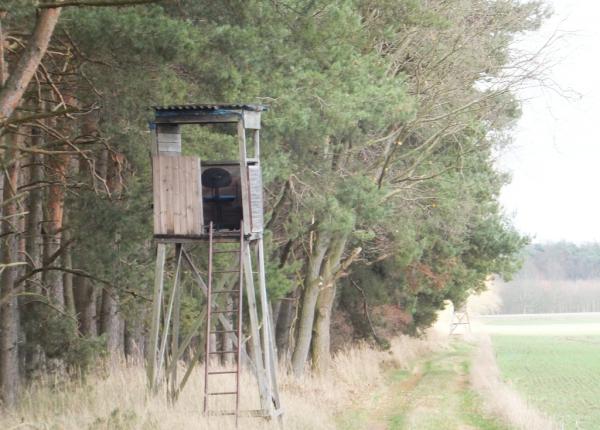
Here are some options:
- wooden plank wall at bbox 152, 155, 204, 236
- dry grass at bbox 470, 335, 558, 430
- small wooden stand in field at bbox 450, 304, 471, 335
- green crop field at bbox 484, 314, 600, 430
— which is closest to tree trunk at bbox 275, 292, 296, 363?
A: dry grass at bbox 470, 335, 558, 430

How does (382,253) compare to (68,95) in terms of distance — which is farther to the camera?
(382,253)

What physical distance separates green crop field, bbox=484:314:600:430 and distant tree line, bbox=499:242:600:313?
63713mm

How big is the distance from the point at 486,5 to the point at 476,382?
36.2 feet

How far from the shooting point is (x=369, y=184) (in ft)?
69.4

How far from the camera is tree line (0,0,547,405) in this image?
12.5 m

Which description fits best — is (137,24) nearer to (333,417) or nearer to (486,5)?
(333,417)

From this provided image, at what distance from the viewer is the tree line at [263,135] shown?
12.5 meters

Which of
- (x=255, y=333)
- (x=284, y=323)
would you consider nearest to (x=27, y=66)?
(x=255, y=333)

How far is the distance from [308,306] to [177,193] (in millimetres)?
12602

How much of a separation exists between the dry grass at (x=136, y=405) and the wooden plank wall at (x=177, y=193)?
2.59 metres

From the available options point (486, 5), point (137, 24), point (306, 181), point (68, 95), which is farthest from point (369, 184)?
point (137, 24)

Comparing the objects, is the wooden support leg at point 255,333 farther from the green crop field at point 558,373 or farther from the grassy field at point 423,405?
the green crop field at point 558,373

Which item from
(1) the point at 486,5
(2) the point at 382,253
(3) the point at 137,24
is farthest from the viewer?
(2) the point at 382,253

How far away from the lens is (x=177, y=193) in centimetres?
1388
